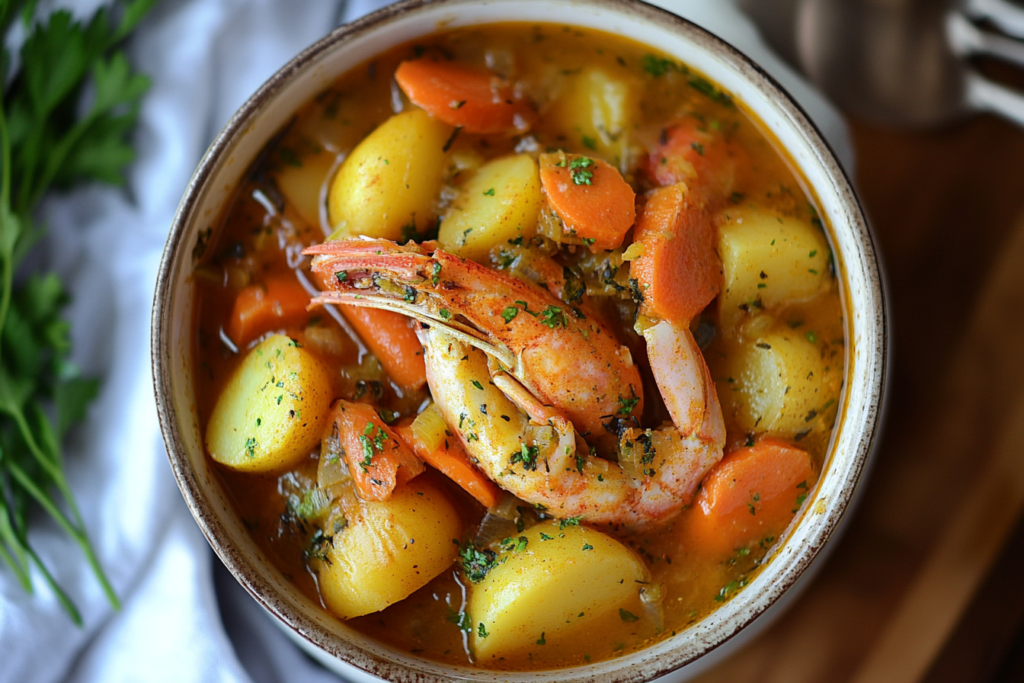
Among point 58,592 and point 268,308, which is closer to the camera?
point 268,308

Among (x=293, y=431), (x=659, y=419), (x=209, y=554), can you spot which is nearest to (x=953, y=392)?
(x=659, y=419)

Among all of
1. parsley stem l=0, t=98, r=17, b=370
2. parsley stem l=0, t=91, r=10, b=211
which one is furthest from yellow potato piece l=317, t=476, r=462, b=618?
parsley stem l=0, t=91, r=10, b=211

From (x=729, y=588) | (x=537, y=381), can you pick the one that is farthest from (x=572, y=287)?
(x=729, y=588)

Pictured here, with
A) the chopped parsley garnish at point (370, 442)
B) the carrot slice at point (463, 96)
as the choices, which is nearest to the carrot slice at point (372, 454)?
the chopped parsley garnish at point (370, 442)

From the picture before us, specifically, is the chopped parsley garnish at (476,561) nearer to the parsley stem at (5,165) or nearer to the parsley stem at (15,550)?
the parsley stem at (15,550)

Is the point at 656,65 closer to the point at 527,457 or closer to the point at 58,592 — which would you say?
the point at 527,457

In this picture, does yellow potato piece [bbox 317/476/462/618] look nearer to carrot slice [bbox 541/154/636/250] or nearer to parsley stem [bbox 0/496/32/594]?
carrot slice [bbox 541/154/636/250]

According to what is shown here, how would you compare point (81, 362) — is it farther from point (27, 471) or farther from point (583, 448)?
point (583, 448)
